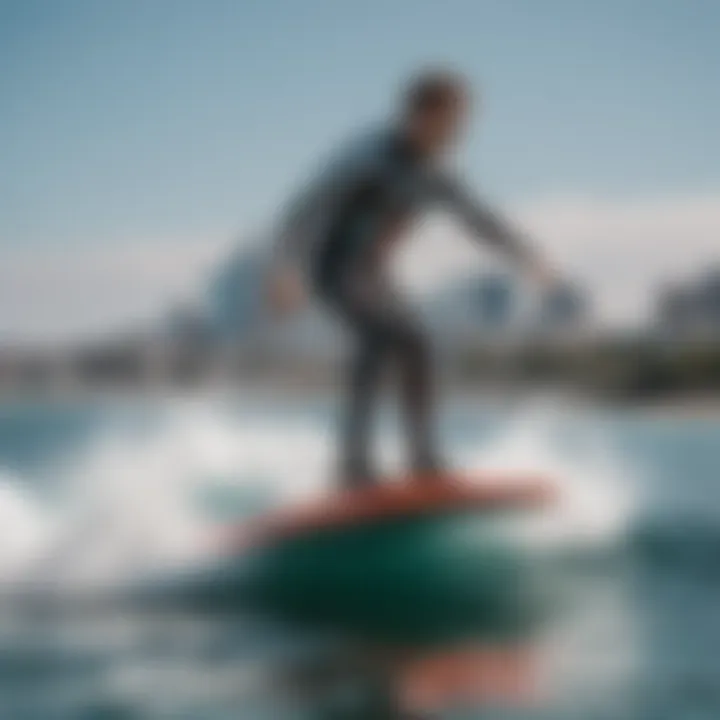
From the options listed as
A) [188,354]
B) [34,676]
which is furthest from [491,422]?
[34,676]

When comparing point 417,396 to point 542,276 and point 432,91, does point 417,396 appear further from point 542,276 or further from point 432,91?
point 432,91

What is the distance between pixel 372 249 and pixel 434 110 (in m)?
0.21

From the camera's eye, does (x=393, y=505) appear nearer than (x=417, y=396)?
Yes

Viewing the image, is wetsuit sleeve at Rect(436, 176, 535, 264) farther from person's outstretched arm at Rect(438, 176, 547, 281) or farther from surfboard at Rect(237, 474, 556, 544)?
surfboard at Rect(237, 474, 556, 544)

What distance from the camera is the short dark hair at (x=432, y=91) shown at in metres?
1.89

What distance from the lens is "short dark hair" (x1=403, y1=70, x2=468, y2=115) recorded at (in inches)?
74.4

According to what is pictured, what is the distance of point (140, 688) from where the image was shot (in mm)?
1587

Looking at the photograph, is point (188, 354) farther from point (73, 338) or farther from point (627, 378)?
point (627, 378)

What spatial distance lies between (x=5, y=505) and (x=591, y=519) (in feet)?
2.83

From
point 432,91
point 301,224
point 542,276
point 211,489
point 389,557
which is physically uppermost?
point 432,91

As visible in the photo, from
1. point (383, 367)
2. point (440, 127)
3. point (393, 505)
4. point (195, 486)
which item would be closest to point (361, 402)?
point (383, 367)

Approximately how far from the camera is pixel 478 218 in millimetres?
1880

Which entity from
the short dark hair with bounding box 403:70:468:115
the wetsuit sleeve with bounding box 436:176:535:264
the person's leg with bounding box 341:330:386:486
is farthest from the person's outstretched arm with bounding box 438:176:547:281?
the person's leg with bounding box 341:330:386:486

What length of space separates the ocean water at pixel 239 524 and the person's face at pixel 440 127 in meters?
0.38
